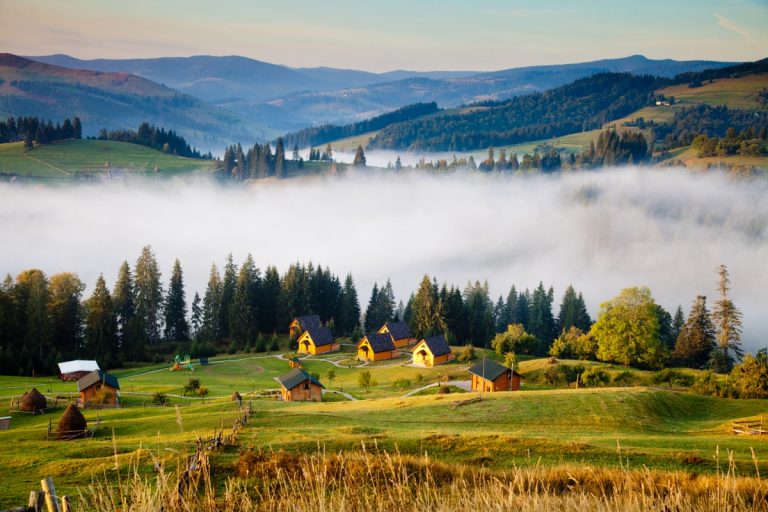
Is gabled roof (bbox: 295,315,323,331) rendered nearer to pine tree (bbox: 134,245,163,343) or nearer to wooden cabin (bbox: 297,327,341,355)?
wooden cabin (bbox: 297,327,341,355)

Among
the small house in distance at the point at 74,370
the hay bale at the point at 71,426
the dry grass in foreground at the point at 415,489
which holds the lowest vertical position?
→ the small house in distance at the point at 74,370

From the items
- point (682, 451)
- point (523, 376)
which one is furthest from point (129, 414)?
point (523, 376)

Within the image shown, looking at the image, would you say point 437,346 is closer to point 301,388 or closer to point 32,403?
point 301,388

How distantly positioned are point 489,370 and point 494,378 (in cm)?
183

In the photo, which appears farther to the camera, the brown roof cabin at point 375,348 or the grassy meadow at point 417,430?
the brown roof cabin at point 375,348

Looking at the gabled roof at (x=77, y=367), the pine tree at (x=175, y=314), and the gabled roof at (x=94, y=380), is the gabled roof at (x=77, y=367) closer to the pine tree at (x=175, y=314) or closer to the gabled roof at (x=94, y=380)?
the gabled roof at (x=94, y=380)

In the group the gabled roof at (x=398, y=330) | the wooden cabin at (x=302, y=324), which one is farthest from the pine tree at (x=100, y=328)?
the gabled roof at (x=398, y=330)

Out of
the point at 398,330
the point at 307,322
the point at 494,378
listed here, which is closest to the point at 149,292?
the point at 307,322

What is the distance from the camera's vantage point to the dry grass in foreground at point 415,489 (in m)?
11.0

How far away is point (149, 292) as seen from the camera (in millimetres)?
106312

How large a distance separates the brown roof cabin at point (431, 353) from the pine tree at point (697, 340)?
121 ft

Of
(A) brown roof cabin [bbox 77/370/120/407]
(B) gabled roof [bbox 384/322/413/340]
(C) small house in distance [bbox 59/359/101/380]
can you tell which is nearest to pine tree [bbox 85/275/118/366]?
(C) small house in distance [bbox 59/359/101/380]

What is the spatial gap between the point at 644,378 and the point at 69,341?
8165 centimetres

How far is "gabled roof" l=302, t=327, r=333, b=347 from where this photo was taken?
3880 inches
